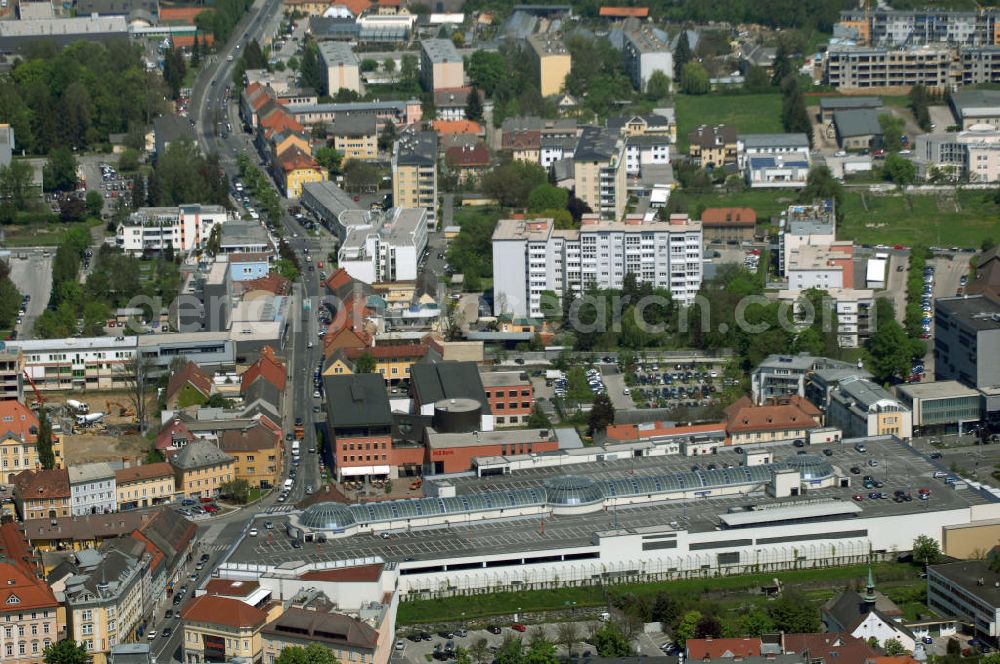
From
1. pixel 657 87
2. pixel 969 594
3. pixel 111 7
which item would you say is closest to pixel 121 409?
pixel 969 594

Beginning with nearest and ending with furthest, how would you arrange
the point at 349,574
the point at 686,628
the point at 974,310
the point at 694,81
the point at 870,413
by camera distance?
the point at 686,628, the point at 349,574, the point at 870,413, the point at 974,310, the point at 694,81

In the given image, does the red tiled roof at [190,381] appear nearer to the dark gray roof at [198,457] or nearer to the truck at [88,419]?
the truck at [88,419]

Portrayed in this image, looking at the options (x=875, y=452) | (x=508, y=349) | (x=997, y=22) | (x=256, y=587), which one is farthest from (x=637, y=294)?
(x=997, y=22)

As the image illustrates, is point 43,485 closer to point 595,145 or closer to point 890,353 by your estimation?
point 890,353

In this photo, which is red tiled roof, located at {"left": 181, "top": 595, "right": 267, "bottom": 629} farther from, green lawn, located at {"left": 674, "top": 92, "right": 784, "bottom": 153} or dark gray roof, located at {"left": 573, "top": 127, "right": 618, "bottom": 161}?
green lawn, located at {"left": 674, "top": 92, "right": 784, "bottom": 153}

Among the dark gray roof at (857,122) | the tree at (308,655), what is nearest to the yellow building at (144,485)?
the tree at (308,655)

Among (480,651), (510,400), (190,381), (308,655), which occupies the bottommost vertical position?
(480,651)
